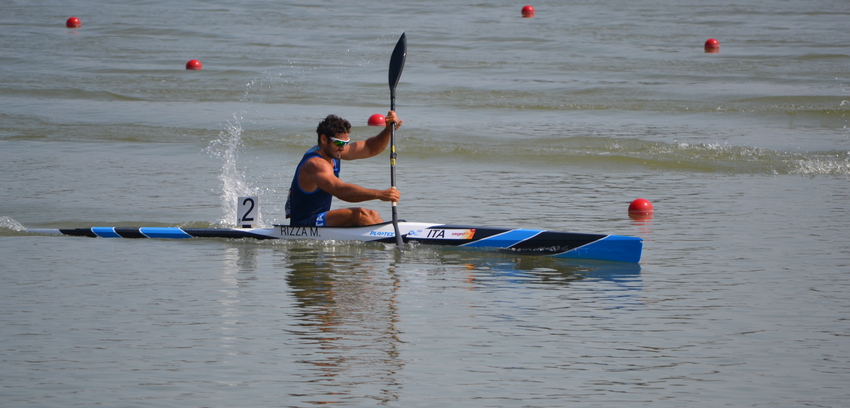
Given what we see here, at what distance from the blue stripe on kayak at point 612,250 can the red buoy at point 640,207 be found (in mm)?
2101

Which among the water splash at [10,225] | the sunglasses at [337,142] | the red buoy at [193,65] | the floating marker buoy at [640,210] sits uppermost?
the red buoy at [193,65]

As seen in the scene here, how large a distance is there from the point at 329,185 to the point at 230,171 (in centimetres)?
453

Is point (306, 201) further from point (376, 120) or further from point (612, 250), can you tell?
point (376, 120)

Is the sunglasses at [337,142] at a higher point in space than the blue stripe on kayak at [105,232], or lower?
higher

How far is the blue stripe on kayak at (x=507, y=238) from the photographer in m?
8.23

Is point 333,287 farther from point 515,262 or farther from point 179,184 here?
point 179,184

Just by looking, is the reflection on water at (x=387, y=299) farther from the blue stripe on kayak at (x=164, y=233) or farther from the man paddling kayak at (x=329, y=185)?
the blue stripe on kayak at (x=164, y=233)

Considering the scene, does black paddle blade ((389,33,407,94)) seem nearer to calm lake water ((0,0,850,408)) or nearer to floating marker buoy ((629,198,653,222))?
calm lake water ((0,0,850,408))

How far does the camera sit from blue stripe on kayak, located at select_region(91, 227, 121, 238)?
355 inches

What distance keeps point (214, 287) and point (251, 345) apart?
58.1 inches

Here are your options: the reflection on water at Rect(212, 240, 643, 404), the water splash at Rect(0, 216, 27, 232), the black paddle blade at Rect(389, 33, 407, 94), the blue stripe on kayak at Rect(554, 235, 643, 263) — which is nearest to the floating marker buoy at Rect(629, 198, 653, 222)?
the blue stripe on kayak at Rect(554, 235, 643, 263)

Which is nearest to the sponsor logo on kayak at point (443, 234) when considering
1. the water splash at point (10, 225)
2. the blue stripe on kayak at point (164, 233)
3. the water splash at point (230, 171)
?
the water splash at point (230, 171)

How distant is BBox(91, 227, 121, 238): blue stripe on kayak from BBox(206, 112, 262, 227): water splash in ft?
3.67

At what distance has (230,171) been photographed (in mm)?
12867
